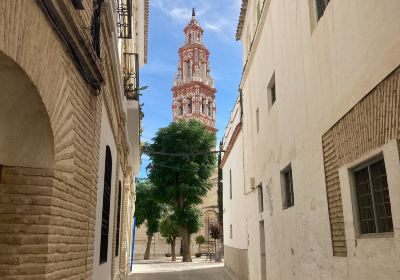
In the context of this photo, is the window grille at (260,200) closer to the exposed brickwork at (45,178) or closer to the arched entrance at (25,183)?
the exposed brickwork at (45,178)

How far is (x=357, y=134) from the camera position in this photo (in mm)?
4918

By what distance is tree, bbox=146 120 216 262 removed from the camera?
93.6 feet

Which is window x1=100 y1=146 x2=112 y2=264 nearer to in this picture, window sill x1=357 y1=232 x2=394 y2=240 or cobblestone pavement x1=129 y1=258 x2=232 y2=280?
window sill x1=357 y1=232 x2=394 y2=240

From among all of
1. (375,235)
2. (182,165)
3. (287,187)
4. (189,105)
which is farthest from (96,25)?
(189,105)

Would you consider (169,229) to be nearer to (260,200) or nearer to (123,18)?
(260,200)

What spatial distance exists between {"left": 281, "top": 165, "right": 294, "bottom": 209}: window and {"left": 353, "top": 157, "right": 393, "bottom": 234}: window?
332cm

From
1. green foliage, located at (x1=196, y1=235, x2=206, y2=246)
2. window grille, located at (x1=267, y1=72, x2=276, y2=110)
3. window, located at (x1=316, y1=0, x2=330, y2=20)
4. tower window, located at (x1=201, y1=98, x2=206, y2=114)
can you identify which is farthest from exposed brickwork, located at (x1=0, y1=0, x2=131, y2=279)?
tower window, located at (x1=201, y1=98, x2=206, y2=114)

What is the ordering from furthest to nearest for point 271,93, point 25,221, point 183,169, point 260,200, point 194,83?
point 194,83 < point 183,169 < point 260,200 < point 271,93 < point 25,221

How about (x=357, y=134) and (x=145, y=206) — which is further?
(x=145, y=206)

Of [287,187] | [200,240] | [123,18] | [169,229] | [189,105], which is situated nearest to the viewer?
[123,18]

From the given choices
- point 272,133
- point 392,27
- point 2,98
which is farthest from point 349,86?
point 272,133

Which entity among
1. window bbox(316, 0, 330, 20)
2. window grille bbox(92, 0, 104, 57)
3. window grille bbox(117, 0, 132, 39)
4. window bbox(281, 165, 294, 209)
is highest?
window grille bbox(117, 0, 132, 39)

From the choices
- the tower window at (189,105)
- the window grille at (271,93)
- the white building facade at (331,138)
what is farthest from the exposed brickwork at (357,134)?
the tower window at (189,105)

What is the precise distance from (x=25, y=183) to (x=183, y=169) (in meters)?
25.3
